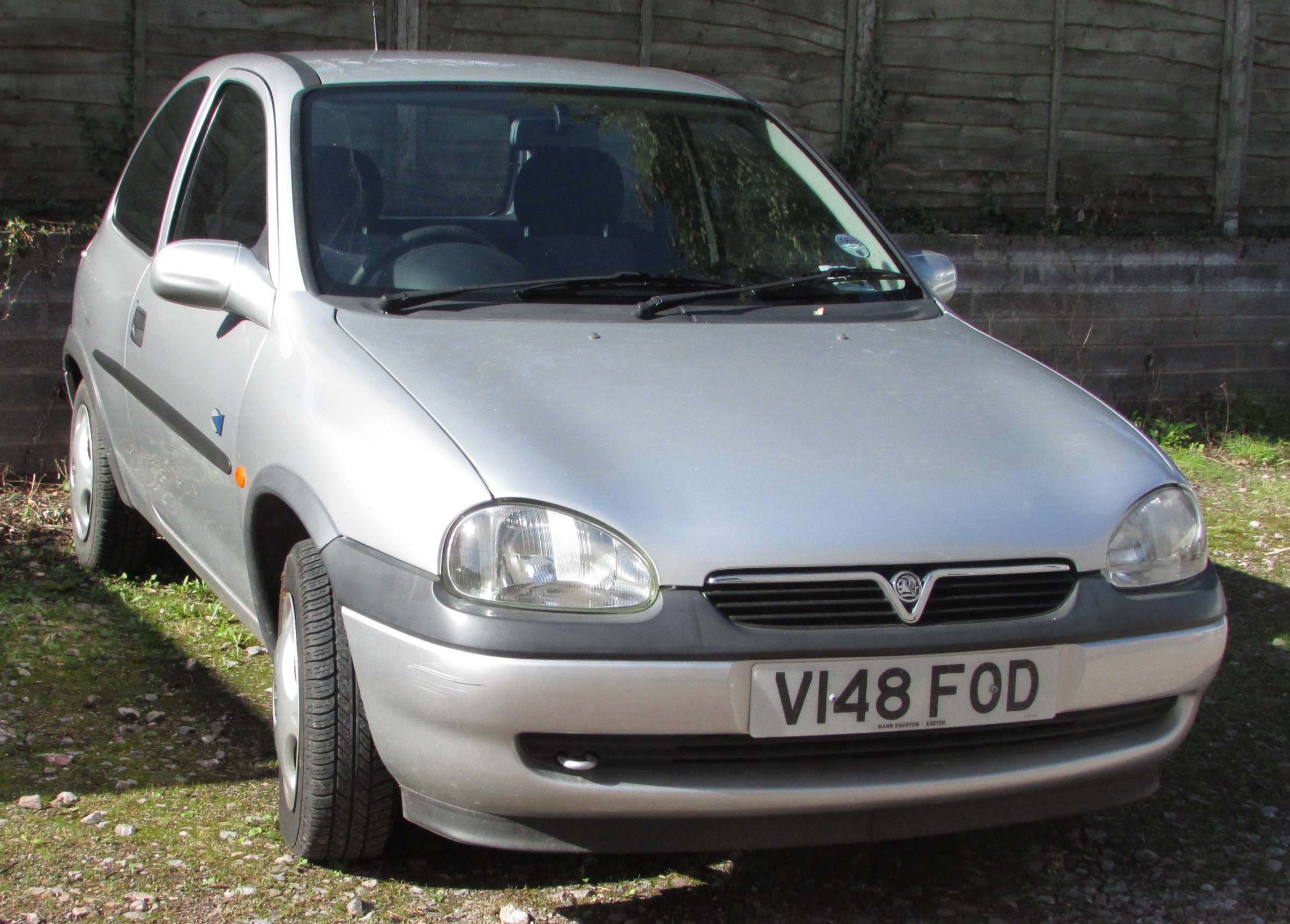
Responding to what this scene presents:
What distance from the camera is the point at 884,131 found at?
7.92 meters

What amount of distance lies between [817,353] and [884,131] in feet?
17.3

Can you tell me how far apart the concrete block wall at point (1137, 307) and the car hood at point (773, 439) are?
429 cm

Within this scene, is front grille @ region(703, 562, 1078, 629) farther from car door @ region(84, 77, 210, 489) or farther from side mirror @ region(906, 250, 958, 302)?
car door @ region(84, 77, 210, 489)

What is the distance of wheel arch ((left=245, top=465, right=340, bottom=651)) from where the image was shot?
2.65 meters

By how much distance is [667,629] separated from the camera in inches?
Answer: 88.4

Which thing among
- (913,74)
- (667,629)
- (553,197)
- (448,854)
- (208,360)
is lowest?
(448,854)

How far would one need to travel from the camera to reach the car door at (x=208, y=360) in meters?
3.14

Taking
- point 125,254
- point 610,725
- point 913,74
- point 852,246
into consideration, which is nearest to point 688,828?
point 610,725

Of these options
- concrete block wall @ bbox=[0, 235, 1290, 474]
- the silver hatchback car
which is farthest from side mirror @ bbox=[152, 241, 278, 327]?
concrete block wall @ bbox=[0, 235, 1290, 474]

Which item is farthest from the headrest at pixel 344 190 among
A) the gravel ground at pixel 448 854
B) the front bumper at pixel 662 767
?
the gravel ground at pixel 448 854

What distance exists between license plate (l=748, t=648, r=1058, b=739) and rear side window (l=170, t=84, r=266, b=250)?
1721mm

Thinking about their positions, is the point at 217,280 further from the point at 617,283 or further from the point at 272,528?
the point at 617,283

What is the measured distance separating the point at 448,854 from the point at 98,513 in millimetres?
2215

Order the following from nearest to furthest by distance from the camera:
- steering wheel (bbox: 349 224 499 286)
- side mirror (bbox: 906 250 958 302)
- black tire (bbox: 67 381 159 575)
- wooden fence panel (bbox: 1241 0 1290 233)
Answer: steering wheel (bbox: 349 224 499 286) < side mirror (bbox: 906 250 958 302) < black tire (bbox: 67 381 159 575) < wooden fence panel (bbox: 1241 0 1290 233)
